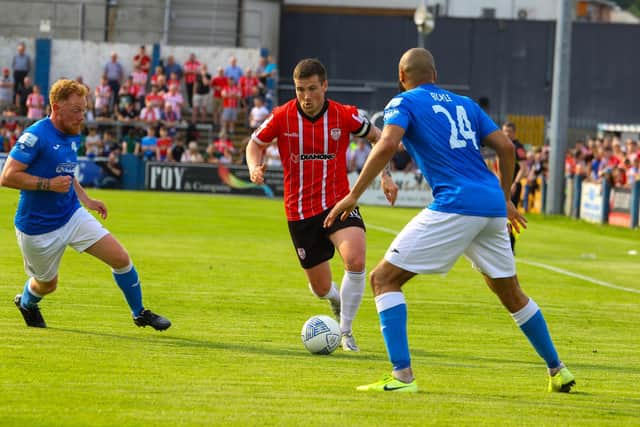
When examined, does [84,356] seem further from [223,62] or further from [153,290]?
[223,62]

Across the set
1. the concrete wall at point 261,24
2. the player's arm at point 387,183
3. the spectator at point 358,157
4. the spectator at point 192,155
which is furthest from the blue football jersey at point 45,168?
the concrete wall at point 261,24

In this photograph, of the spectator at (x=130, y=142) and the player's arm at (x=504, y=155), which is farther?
the spectator at (x=130, y=142)

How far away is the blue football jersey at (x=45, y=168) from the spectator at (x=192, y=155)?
28.9 meters

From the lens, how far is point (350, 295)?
392 inches

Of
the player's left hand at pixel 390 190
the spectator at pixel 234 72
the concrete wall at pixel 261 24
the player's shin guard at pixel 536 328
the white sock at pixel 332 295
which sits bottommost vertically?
the white sock at pixel 332 295

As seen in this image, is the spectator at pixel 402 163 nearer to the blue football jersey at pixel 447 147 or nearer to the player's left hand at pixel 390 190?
the player's left hand at pixel 390 190

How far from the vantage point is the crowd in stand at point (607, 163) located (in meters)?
31.5

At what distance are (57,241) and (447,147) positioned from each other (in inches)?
142

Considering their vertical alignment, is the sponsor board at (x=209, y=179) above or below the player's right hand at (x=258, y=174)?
below

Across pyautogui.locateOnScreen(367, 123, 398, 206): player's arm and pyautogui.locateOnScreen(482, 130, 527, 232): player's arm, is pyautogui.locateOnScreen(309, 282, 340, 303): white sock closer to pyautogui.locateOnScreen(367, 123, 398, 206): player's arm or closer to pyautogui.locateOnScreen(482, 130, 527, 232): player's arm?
pyautogui.locateOnScreen(367, 123, 398, 206): player's arm

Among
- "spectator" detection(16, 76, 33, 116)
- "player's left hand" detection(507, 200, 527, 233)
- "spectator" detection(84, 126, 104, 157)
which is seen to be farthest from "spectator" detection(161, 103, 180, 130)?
"player's left hand" detection(507, 200, 527, 233)

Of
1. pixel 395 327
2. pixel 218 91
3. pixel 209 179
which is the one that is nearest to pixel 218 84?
pixel 218 91

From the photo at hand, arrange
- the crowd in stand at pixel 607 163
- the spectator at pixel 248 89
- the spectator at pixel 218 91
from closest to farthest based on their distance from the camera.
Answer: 1. the crowd in stand at pixel 607 163
2. the spectator at pixel 218 91
3. the spectator at pixel 248 89

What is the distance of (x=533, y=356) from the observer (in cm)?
1016
